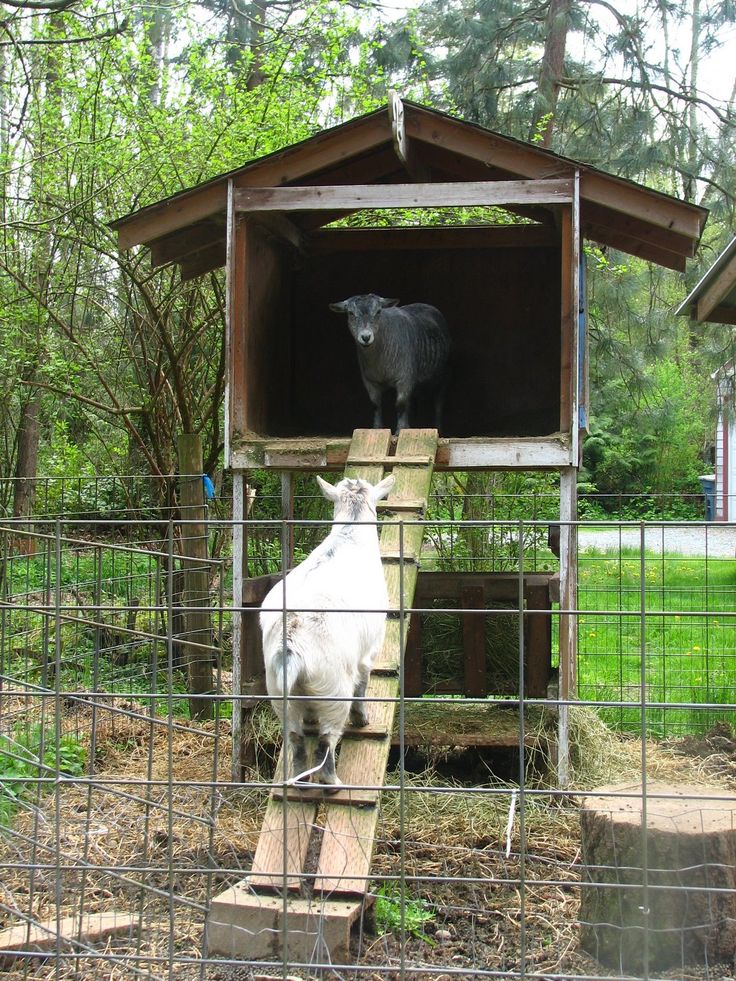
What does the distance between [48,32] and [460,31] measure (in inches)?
215

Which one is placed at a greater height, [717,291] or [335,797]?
[717,291]

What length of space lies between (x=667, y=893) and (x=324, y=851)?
1469 mm

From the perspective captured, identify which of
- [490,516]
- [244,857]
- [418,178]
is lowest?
[244,857]

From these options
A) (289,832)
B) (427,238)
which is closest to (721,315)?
(427,238)

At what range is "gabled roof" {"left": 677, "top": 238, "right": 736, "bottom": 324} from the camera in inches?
306

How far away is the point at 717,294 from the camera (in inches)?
321

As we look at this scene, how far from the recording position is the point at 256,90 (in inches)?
417

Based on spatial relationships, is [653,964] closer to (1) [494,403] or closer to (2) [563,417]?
(2) [563,417]

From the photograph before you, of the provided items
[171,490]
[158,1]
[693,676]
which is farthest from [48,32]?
[693,676]

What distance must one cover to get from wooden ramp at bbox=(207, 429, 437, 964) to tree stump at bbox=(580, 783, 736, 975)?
3.27 ft

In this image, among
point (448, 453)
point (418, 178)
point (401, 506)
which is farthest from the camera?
point (418, 178)

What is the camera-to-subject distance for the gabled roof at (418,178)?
7.14 metres

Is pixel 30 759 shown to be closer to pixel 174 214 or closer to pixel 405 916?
pixel 405 916

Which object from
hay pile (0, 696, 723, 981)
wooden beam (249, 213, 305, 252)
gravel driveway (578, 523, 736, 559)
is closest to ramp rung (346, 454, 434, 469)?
hay pile (0, 696, 723, 981)
